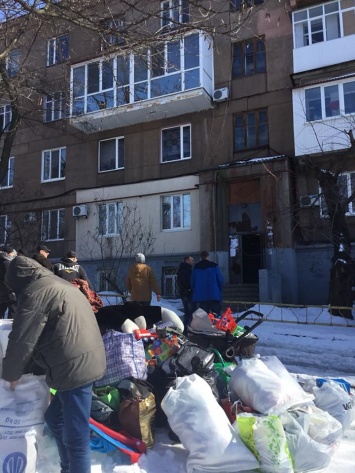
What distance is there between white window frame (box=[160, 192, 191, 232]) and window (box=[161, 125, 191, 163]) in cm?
154

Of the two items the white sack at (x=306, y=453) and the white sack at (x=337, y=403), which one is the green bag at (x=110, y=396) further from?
the white sack at (x=337, y=403)

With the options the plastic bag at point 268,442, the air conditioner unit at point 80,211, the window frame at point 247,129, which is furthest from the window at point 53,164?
the plastic bag at point 268,442

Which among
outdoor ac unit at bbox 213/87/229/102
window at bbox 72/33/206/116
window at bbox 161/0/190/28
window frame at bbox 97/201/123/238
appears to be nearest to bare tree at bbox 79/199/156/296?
window frame at bbox 97/201/123/238

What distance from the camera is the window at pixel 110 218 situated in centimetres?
1809

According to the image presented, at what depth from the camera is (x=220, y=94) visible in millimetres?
16547

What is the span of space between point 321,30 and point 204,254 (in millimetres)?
11192

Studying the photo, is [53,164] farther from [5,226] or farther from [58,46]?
[58,46]

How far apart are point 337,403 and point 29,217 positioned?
1767 cm

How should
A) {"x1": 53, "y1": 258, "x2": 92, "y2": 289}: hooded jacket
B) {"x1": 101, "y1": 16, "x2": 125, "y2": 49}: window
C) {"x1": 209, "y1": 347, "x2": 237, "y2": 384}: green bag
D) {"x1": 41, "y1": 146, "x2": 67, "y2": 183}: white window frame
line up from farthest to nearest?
1. {"x1": 41, "y1": 146, "x2": 67, "y2": 183}: white window frame
2. {"x1": 53, "y1": 258, "x2": 92, "y2": 289}: hooded jacket
3. {"x1": 101, "y1": 16, "x2": 125, "y2": 49}: window
4. {"x1": 209, "y1": 347, "x2": 237, "y2": 384}: green bag

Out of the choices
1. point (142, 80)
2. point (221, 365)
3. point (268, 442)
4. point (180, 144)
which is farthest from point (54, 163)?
point (268, 442)

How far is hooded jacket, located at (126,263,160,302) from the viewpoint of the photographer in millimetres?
8352

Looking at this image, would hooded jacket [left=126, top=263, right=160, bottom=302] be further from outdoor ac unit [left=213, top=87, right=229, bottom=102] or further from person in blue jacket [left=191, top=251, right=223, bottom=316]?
outdoor ac unit [left=213, top=87, right=229, bottom=102]

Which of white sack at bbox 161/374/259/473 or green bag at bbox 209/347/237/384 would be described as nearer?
white sack at bbox 161/374/259/473

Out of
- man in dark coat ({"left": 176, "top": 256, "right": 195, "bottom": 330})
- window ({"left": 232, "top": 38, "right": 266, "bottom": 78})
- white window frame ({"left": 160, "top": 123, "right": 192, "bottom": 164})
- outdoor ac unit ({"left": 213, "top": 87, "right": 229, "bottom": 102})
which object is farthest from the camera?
white window frame ({"left": 160, "top": 123, "right": 192, "bottom": 164})
